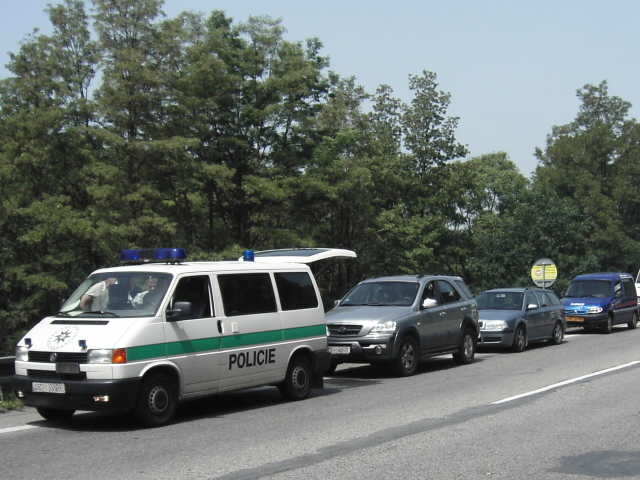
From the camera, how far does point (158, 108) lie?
34.9 m

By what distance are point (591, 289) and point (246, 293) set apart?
64.9 feet

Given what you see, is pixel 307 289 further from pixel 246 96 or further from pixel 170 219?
pixel 246 96

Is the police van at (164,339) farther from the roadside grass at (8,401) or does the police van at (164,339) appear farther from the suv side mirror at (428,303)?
the suv side mirror at (428,303)

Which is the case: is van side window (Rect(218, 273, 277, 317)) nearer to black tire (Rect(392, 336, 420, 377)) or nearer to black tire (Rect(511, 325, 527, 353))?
black tire (Rect(392, 336, 420, 377))

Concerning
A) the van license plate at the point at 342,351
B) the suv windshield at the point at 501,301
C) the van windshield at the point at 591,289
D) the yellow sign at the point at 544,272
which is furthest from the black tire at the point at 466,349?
the yellow sign at the point at 544,272

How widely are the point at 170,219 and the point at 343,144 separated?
8642 millimetres

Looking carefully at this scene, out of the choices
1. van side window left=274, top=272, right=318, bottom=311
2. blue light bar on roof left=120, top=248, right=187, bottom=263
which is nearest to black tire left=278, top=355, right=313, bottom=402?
van side window left=274, top=272, right=318, bottom=311

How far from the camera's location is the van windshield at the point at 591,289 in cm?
2811

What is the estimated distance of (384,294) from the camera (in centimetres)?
1653

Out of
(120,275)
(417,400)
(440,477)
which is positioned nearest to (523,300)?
(417,400)

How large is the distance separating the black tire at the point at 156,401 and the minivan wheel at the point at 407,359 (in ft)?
19.3

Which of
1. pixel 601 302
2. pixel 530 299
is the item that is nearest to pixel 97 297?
pixel 530 299

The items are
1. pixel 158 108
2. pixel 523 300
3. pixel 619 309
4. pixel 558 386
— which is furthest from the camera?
pixel 158 108

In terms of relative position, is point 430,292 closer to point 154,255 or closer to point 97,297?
point 154,255
